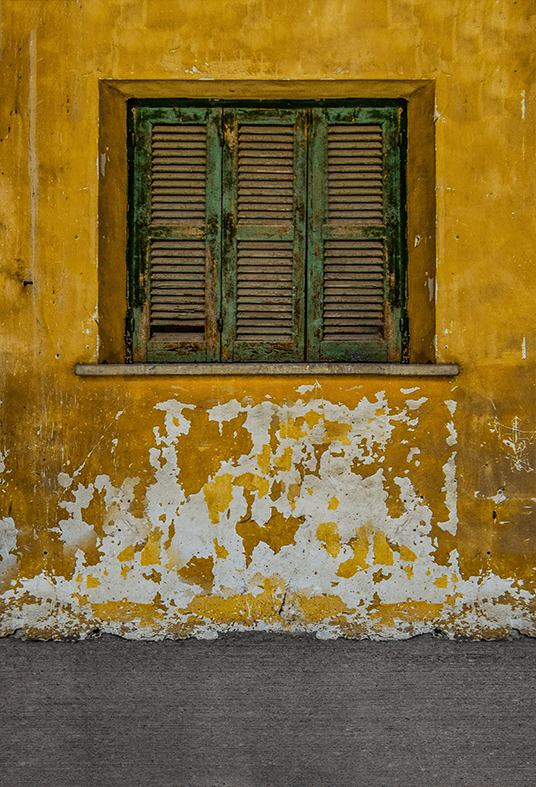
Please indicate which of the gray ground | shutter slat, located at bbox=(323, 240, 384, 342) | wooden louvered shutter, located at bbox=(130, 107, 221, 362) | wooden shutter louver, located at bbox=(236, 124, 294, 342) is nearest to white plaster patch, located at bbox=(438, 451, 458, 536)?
the gray ground

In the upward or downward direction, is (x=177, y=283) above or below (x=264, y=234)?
below

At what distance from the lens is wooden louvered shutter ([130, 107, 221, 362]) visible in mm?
2727

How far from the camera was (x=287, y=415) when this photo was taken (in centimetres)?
254

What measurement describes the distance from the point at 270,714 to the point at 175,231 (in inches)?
106

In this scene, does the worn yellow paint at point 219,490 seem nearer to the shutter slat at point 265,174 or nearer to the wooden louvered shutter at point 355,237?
the wooden louvered shutter at point 355,237

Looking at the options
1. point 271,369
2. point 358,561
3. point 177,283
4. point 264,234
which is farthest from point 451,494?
point 177,283

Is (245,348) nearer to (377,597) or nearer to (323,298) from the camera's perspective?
(323,298)

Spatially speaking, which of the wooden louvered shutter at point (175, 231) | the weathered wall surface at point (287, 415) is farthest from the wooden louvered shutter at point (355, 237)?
the wooden louvered shutter at point (175, 231)

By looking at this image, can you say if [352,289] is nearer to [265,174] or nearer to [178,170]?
[265,174]

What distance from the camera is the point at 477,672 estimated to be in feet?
8.24

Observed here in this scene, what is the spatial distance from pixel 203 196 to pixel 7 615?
8.46 feet

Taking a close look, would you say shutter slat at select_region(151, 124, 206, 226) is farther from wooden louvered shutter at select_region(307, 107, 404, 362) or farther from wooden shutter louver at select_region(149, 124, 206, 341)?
wooden louvered shutter at select_region(307, 107, 404, 362)

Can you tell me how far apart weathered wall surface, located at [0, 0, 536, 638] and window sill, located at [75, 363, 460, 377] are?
0.06 m

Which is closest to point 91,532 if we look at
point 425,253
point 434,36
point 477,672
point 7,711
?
point 7,711
